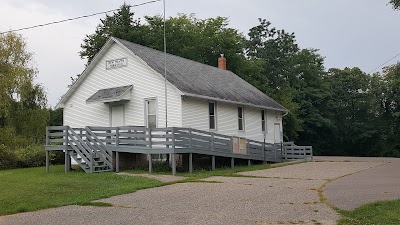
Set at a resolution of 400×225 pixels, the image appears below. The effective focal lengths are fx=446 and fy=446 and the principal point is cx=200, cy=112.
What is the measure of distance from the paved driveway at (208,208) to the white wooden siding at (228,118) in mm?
7446

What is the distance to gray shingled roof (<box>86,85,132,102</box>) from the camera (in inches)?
906

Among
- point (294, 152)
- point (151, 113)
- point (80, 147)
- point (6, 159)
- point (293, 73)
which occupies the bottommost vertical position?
point (6, 159)

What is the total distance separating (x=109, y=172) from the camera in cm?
2020

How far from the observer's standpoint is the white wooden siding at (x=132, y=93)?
73.6 ft

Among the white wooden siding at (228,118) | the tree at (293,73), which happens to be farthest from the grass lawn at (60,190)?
the tree at (293,73)

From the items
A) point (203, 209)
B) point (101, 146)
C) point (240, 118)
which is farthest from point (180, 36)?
point (203, 209)

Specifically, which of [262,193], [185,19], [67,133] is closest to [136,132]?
[67,133]

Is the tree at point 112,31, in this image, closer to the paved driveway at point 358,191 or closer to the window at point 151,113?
the window at point 151,113

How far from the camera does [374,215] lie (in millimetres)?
9188

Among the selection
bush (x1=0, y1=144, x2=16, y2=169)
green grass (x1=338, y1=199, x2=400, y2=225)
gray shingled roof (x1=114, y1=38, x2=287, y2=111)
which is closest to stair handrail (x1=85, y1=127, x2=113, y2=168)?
gray shingled roof (x1=114, y1=38, x2=287, y2=111)

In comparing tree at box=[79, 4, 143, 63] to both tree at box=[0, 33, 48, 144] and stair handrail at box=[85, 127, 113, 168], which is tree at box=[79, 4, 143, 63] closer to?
tree at box=[0, 33, 48, 144]

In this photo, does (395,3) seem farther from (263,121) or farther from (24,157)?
(24,157)

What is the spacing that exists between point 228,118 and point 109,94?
686 cm

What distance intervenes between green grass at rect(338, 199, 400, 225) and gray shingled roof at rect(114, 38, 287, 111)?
41.7 ft
